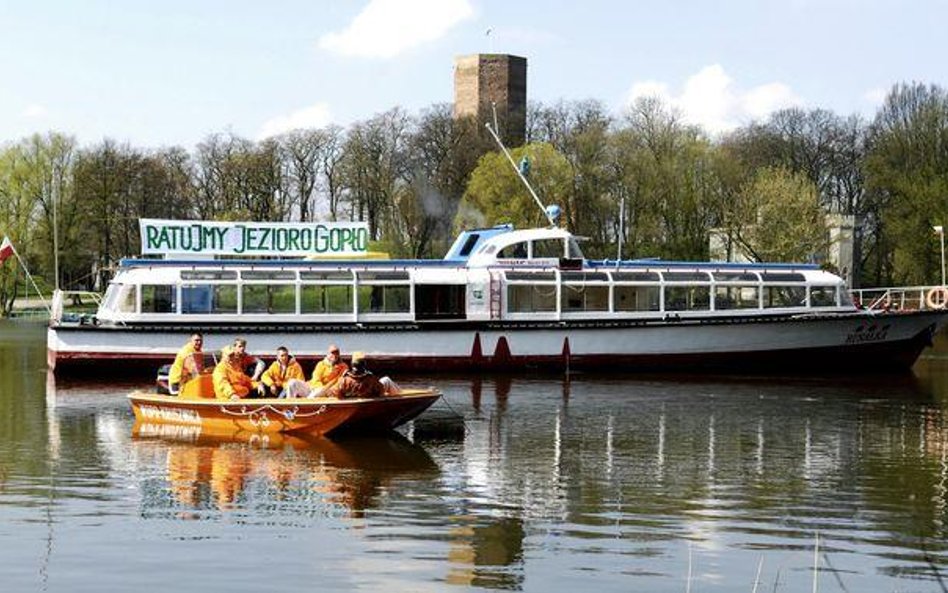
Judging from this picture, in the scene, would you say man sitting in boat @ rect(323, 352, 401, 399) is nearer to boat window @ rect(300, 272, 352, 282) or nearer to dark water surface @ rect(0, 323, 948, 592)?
dark water surface @ rect(0, 323, 948, 592)

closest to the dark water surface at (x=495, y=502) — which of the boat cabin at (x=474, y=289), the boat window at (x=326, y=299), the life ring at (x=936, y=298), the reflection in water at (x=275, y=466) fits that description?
the reflection in water at (x=275, y=466)

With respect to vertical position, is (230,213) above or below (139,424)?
above

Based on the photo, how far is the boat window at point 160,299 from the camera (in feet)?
132

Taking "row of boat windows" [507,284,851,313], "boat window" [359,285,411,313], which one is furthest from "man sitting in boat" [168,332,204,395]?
"row of boat windows" [507,284,851,313]

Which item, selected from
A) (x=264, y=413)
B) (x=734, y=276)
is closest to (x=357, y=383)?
(x=264, y=413)

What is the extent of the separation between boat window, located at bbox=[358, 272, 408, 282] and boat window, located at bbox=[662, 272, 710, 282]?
7735 millimetres

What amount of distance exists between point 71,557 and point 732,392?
22.5 metres

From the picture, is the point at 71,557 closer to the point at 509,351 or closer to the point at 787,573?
the point at 787,573

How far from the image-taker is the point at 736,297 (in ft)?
139

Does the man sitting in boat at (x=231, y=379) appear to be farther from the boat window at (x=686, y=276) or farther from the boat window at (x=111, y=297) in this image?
the boat window at (x=686, y=276)

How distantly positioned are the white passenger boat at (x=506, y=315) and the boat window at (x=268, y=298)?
0.04 meters

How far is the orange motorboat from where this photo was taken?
82.1 ft

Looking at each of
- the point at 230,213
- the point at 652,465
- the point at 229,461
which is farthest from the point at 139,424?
the point at 230,213

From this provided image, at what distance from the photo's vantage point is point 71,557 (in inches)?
631
